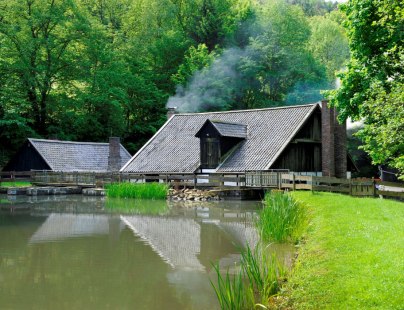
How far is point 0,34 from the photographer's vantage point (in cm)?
4628

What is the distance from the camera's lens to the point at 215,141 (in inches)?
1278

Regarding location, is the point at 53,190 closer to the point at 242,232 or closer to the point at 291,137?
the point at 291,137

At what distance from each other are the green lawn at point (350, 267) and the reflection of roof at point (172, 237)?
9.09 feet

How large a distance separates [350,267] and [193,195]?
73.3ft

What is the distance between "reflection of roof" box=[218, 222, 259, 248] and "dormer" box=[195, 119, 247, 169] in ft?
47.3

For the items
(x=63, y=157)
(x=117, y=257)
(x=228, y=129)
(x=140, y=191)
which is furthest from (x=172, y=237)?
(x=63, y=157)

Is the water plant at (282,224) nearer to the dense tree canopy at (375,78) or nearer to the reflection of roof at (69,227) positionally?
the dense tree canopy at (375,78)

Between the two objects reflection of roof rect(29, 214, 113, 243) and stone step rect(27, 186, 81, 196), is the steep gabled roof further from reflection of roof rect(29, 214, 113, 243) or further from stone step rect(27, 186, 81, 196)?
reflection of roof rect(29, 214, 113, 243)

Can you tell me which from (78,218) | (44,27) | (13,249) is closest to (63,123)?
(44,27)

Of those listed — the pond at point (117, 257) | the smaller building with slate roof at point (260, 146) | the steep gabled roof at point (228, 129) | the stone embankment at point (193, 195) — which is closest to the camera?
the pond at point (117, 257)

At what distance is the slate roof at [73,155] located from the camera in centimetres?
4184

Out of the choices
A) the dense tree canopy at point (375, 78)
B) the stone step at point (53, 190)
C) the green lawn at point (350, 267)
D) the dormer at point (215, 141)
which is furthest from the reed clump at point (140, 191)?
the green lawn at point (350, 267)

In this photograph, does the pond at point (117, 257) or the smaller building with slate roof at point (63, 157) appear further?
the smaller building with slate roof at point (63, 157)

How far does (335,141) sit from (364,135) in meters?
10.2
